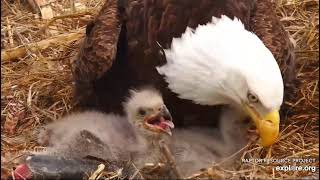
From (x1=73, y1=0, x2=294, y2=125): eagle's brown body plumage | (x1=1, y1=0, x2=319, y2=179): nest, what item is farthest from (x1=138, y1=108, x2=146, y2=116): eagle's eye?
(x1=1, y1=0, x2=319, y2=179): nest

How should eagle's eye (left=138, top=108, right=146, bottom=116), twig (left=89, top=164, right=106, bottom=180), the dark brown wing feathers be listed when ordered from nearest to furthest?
twig (left=89, top=164, right=106, bottom=180) → eagle's eye (left=138, top=108, right=146, bottom=116) → the dark brown wing feathers

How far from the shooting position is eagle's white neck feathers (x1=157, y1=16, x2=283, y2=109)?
129 inches

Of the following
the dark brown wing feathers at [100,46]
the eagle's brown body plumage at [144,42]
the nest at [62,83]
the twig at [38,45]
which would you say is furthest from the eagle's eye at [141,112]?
the twig at [38,45]

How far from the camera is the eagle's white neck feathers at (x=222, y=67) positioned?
10.8 ft

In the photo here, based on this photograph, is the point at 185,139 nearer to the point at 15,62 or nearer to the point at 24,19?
the point at 15,62

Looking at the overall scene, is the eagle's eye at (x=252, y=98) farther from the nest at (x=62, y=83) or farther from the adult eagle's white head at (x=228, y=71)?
the nest at (x=62, y=83)

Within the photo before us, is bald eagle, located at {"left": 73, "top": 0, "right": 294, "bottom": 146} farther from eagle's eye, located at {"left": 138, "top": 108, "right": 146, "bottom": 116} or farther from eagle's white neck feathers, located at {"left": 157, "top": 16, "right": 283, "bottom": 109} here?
eagle's eye, located at {"left": 138, "top": 108, "right": 146, "bottom": 116}

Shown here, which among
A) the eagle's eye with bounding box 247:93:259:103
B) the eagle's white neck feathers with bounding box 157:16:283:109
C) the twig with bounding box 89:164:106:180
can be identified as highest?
the eagle's white neck feathers with bounding box 157:16:283:109

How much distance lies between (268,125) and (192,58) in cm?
45

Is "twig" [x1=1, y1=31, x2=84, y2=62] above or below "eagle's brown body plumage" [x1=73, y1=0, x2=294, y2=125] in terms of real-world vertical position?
below

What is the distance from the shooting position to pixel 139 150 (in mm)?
3578

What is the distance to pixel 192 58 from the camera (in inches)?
137

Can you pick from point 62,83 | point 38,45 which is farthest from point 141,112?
point 38,45

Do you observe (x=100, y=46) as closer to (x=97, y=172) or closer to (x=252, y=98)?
(x=97, y=172)
